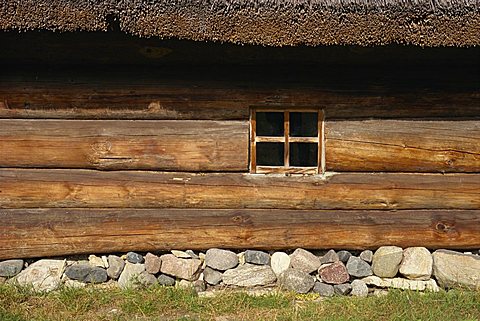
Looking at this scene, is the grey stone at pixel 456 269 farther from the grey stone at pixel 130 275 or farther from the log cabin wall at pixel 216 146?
the grey stone at pixel 130 275

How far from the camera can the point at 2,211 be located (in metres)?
4.59

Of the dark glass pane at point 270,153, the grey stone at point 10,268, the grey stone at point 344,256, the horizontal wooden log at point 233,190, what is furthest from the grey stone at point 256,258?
the grey stone at point 10,268

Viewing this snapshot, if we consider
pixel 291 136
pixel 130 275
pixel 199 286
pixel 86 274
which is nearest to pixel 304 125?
pixel 291 136

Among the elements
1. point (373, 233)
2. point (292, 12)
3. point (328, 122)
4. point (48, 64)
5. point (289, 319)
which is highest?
point (292, 12)

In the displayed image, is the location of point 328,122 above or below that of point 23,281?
above

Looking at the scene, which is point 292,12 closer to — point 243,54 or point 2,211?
point 243,54

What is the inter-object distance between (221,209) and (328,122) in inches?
42.7

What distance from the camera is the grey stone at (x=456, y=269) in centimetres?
459

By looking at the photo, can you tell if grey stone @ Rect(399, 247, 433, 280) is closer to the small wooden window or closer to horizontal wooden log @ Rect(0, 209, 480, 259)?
horizontal wooden log @ Rect(0, 209, 480, 259)

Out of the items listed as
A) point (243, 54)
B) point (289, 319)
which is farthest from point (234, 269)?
point (243, 54)

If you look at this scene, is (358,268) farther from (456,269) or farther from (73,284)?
(73,284)

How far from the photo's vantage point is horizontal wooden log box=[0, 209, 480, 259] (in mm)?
4594

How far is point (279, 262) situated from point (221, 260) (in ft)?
1.50

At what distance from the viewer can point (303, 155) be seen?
5.66 m
